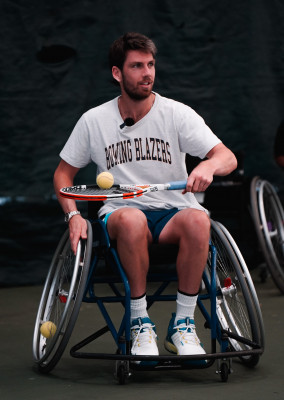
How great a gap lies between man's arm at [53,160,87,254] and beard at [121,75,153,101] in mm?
370

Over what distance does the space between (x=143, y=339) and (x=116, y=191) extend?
50 centimetres

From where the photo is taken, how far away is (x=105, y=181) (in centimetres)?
279

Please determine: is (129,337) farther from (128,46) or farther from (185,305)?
(128,46)

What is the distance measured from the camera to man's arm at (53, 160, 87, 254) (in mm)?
2740

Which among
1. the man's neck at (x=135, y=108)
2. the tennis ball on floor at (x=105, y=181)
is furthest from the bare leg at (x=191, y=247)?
the man's neck at (x=135, y=108)

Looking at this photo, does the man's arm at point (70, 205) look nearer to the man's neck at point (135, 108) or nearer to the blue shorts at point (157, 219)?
the blue shorts at point (157, 219)

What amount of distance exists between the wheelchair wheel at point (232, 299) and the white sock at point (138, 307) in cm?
25

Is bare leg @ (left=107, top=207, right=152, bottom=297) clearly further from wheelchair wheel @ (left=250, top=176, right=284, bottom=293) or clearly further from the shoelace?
wheelchair wheel @ (left=250, top=176, right=284, bottom=293)

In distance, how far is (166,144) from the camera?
2943mm

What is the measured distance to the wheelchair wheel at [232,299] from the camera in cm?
267

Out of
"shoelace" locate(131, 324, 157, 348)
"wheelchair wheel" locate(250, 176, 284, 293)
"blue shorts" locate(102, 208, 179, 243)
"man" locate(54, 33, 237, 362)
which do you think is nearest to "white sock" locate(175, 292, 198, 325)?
"man" locate(54, 33, 237, 362)

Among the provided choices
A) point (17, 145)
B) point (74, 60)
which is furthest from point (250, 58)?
point (17, 145)

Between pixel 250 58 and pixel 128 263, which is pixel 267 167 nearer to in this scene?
pixel 250 58

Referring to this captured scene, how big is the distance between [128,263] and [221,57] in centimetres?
276
